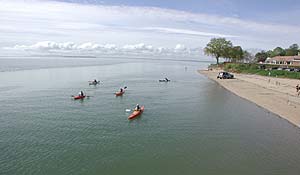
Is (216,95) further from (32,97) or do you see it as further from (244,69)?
(244,69)

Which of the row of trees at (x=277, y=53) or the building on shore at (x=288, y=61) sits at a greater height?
the row of trees at (x=277, y=53)

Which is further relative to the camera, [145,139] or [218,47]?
[218,47]

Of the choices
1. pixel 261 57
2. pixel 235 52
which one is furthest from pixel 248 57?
pixel 235 52

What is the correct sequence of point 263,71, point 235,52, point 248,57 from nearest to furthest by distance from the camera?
point 263,71 → point 235,52 → point 248,57

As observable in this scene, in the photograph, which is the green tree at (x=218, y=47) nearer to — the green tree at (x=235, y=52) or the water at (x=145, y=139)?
the green tree at (x=235, y=52)

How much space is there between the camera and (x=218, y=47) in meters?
134

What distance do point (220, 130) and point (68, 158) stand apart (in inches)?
642

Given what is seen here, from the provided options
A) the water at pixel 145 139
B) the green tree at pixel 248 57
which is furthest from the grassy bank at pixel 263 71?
the green tree at pixel 248 57

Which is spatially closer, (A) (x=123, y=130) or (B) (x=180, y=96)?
(A) (x=123, y=130)

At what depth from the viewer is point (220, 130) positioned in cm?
3061

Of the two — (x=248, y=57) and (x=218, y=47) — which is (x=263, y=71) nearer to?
(x=218, y=47)

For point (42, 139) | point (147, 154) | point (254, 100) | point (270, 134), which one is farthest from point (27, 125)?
point (254, 100)

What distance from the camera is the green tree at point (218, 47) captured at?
13312 cm

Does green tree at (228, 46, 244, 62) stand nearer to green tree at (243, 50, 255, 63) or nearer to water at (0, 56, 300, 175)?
green tree at (243, 50, 255, 63)
